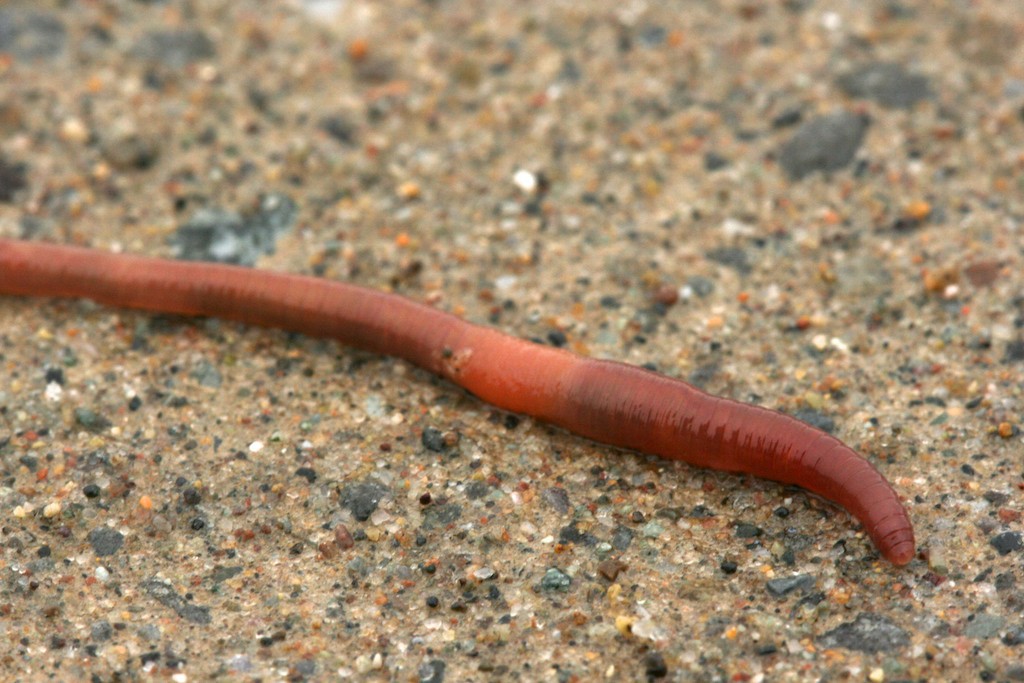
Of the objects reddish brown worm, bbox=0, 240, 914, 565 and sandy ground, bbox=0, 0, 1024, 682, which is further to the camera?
reddish brown worm, bbox=0, 240, 914, 565

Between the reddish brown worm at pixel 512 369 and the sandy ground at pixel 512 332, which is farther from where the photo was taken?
the reddish brown worm at pixel 512 369

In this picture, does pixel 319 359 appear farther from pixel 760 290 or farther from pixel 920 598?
pixel 920 598

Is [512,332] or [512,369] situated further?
[512,332]

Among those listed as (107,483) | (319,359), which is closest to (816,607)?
(319,359)

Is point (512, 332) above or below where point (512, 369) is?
below
